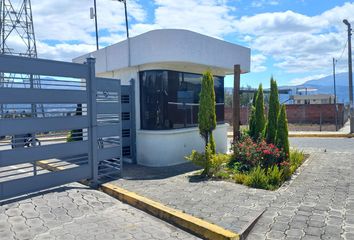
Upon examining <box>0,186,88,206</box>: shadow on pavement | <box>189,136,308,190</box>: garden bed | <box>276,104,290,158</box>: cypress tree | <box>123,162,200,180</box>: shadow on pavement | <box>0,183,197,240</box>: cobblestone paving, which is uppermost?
<box>276,104,290,158</box>: cypress tree

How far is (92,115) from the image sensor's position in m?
6.81

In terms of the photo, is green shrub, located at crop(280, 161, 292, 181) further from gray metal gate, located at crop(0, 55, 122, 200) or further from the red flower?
gray metal gate, located at crop(0, 55, 122, 200)

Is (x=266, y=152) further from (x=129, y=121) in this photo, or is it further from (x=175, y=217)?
(x=129, y=121)

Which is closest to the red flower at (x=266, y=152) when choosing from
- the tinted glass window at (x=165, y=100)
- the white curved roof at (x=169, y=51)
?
the tinted glass window at (x=165, y=100)

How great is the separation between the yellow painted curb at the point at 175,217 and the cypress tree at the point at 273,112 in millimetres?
4049

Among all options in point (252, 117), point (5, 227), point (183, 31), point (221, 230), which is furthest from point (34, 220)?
point (252, 117)

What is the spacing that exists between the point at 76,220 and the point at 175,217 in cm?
152

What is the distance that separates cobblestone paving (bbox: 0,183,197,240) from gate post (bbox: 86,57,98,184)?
974mm

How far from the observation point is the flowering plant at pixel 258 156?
7515 millimetres

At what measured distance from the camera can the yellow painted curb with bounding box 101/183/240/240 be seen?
4.29m

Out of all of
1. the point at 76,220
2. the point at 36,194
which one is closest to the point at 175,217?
the point at 76,220

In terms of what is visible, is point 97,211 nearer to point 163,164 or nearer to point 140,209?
point 140,209

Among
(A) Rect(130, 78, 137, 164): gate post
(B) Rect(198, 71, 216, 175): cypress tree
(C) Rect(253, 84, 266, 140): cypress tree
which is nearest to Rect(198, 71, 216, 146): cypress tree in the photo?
(B) Rect(198, 71, 216, 175): cypress tree

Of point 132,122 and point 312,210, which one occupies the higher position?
point 132,122
